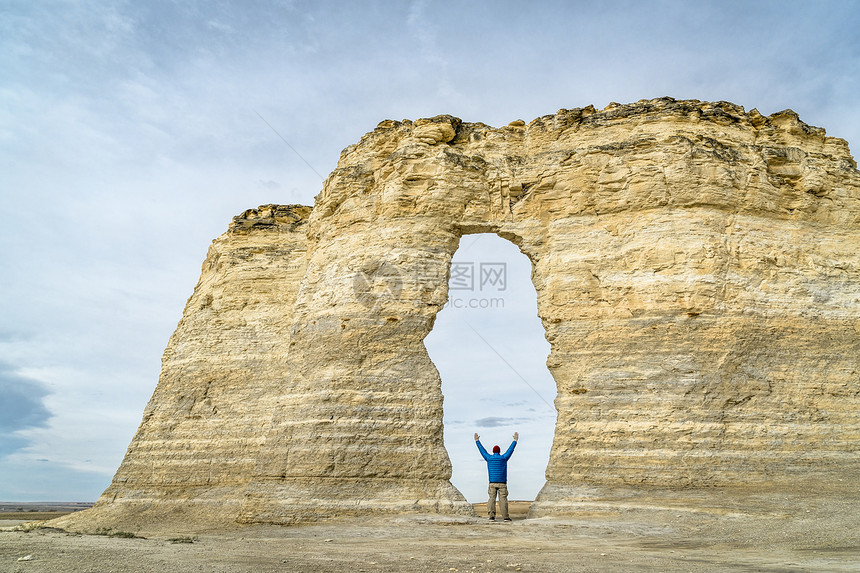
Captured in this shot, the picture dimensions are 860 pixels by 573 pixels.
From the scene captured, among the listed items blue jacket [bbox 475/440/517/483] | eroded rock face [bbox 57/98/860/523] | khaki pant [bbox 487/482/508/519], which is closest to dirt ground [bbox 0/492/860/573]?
khaki pant [bbox 487/482/508/519]

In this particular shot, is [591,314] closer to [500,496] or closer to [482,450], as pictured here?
[482,450]

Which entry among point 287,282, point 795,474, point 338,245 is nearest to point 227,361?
point 287,282

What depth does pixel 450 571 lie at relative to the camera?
23.9ft

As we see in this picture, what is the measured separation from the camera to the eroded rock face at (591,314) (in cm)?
1275

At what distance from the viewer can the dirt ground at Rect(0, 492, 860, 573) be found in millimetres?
7648

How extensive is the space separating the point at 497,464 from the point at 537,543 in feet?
9.08

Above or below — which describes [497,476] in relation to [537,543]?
above

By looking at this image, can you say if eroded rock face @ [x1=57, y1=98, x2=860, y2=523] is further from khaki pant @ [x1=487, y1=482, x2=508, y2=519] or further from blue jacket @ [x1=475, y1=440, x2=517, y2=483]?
blue jacket @ [x1=475, y1=440, x2=517, y2=483]

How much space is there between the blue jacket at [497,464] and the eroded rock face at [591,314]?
929mm

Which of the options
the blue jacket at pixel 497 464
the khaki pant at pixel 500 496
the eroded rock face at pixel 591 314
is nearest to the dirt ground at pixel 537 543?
the khaki pant at pixel 500 496

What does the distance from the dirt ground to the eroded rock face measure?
685mm

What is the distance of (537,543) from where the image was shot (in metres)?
9.75

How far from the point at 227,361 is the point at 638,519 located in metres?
11.3

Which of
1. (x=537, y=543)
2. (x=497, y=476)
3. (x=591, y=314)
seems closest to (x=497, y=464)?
(x=497, y=476)
